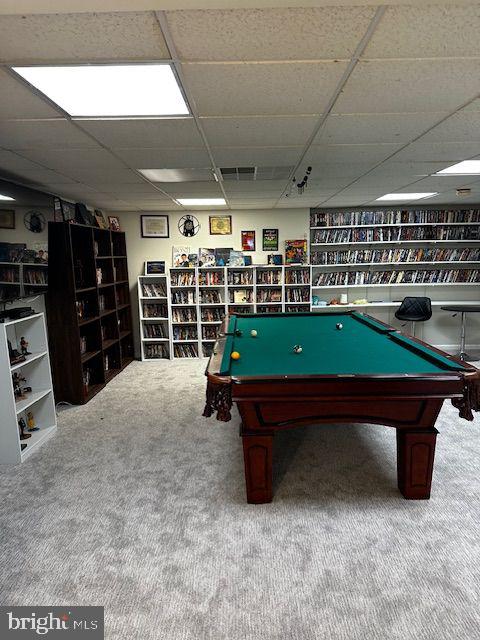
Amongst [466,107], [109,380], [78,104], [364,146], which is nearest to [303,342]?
[364,146]

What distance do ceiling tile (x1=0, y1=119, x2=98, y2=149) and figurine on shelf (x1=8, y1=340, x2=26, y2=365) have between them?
1620mm

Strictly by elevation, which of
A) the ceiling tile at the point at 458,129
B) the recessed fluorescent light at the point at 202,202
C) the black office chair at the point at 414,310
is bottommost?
the black office chair at the point at 414,310

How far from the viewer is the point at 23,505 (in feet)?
7.95

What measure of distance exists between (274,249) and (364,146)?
3.53 metres

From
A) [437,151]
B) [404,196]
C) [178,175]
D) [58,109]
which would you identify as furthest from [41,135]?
[404,196]

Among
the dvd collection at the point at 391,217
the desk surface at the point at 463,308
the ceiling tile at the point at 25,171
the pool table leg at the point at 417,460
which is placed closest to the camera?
the pool table leg at the point at 417,460

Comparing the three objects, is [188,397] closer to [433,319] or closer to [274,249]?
[274,249]

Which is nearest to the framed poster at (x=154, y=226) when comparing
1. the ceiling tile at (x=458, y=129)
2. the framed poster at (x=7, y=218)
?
the framed poster at (x=7, y=218)

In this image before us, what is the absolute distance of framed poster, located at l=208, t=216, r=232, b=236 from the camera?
6.08 metres

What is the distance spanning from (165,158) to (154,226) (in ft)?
10.9

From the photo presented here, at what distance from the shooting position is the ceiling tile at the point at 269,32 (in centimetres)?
119

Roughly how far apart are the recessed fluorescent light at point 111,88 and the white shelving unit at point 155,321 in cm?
402

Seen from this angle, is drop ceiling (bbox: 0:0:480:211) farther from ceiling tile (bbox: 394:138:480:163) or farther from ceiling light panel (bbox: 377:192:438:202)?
ceiling light panel (bbox: 377:192:438:202)

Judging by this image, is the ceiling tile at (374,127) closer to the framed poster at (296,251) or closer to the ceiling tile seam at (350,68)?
the ceiling tile seam at (350,68)
